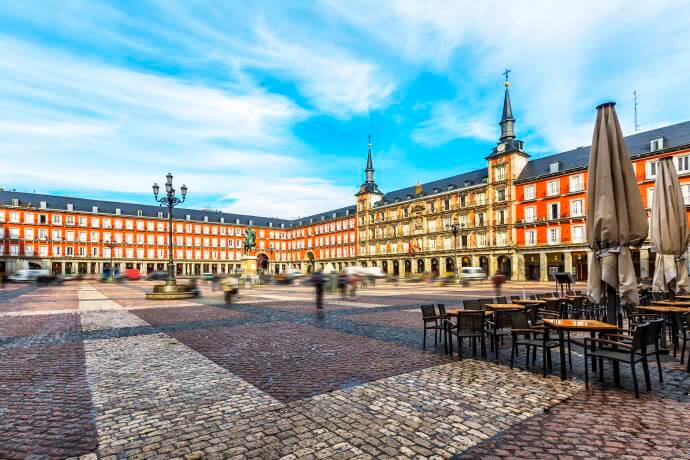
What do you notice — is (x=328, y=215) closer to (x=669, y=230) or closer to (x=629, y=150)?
(x=629, y=150)

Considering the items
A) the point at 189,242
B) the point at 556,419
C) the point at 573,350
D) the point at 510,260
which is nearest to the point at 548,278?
the point at 510,260

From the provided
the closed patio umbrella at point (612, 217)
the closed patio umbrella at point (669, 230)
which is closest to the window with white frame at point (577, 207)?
the closed patio umbrella at point (669, 230)

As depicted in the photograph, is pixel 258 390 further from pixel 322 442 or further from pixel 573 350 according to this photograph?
pixel 573 350

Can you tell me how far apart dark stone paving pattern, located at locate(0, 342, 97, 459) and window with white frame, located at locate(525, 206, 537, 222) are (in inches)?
1810

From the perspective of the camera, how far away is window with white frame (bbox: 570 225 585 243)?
3842cm

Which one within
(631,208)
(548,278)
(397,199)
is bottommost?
(548,278)

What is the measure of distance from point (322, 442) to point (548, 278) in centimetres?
4455

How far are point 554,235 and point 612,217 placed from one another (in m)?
39.6

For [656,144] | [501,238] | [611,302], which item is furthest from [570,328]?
[501,238]

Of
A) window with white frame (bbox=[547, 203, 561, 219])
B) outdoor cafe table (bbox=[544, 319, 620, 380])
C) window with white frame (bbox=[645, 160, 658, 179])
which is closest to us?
outdoor cafe table (bbox=[544, 319, 620, 380])

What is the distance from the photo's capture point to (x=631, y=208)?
6578 millimetres

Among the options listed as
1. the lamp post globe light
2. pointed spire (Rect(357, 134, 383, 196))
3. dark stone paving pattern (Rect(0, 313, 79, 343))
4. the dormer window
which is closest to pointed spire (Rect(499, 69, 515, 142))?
the dormer window

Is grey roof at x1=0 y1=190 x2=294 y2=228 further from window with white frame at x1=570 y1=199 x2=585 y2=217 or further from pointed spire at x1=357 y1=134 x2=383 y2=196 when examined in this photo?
window with white frame at x1=570 y1=199 x2=585 y2=217

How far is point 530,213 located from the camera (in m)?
44.2
